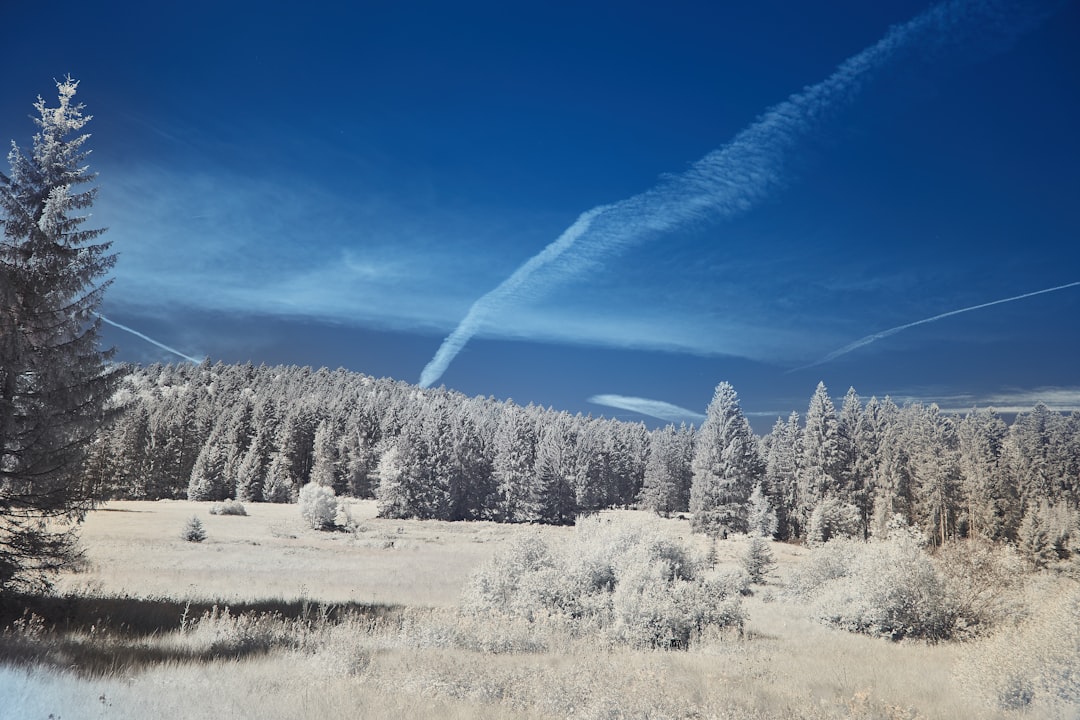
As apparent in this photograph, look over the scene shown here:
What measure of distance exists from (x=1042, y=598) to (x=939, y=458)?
169 feet

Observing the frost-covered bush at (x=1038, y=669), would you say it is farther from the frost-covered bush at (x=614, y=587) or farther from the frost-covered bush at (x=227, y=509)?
the frost-covered bush at (x=227, y=509)

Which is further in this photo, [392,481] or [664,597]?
[392,481]

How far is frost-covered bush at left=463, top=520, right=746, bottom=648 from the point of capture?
14.8 m

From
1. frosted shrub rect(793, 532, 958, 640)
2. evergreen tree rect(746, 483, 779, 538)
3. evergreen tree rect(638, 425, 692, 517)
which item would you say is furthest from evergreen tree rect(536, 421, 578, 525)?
frosted shrub rect(793, 532, 958, 640)

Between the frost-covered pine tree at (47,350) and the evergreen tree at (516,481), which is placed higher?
the frost-covered pine tree at (47,350)

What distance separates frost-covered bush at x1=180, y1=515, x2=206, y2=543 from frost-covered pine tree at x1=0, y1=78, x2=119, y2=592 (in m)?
24.5

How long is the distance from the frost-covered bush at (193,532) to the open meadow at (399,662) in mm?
13727

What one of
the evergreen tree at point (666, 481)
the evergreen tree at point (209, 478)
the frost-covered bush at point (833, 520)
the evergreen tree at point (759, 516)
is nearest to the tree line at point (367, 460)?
→ the evergreen tree at point (209, 478)

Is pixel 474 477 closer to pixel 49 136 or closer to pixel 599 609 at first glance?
pixel 599 609

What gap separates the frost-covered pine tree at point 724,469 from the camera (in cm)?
5156

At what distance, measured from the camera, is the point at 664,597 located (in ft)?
49.9

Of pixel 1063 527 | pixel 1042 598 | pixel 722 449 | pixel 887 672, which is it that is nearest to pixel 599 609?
pixel 887 672

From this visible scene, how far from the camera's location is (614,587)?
1711cm

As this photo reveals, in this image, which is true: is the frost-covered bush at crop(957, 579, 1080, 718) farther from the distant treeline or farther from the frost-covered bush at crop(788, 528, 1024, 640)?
the distant treeline
